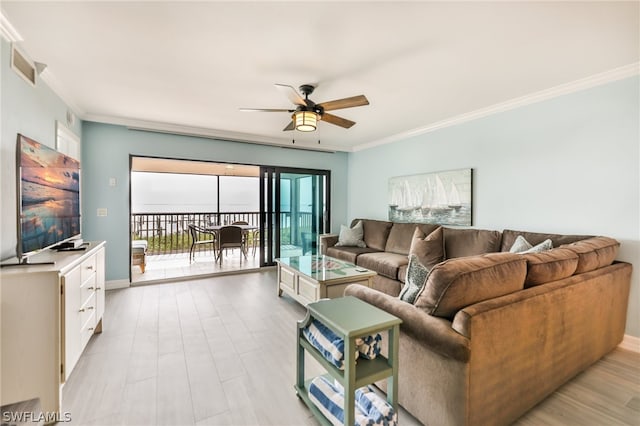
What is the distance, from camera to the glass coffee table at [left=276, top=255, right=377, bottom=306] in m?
2.99

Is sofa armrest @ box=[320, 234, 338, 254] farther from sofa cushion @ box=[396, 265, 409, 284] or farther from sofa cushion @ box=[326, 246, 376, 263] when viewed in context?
sofa cushion @ box=[396, 265, 409, 284]

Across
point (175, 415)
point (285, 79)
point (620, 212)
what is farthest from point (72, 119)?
point (620, 212)

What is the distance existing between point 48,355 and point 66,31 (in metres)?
2.18

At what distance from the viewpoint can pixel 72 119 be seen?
11.4 ft

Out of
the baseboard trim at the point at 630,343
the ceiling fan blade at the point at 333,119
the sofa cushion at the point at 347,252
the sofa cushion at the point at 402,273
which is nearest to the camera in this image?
the baseboard trim at the point at 630,343

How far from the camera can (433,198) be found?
4320 mm

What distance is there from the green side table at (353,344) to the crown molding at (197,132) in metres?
3.95

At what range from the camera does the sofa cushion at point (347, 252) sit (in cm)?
446

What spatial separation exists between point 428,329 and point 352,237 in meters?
3.65

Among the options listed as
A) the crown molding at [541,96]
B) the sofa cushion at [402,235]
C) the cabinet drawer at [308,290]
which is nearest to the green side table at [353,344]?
the cabinet drawer at [308,290]

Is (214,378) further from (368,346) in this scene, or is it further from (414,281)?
(414,281)

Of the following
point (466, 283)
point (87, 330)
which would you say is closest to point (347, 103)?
point (466, 283)

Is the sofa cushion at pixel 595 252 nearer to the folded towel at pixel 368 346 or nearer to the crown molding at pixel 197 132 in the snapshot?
the folded towel at pixel 368 346

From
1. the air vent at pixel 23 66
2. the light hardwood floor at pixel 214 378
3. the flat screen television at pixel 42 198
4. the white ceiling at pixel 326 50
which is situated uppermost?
the white ceiling at pixel 326 50
